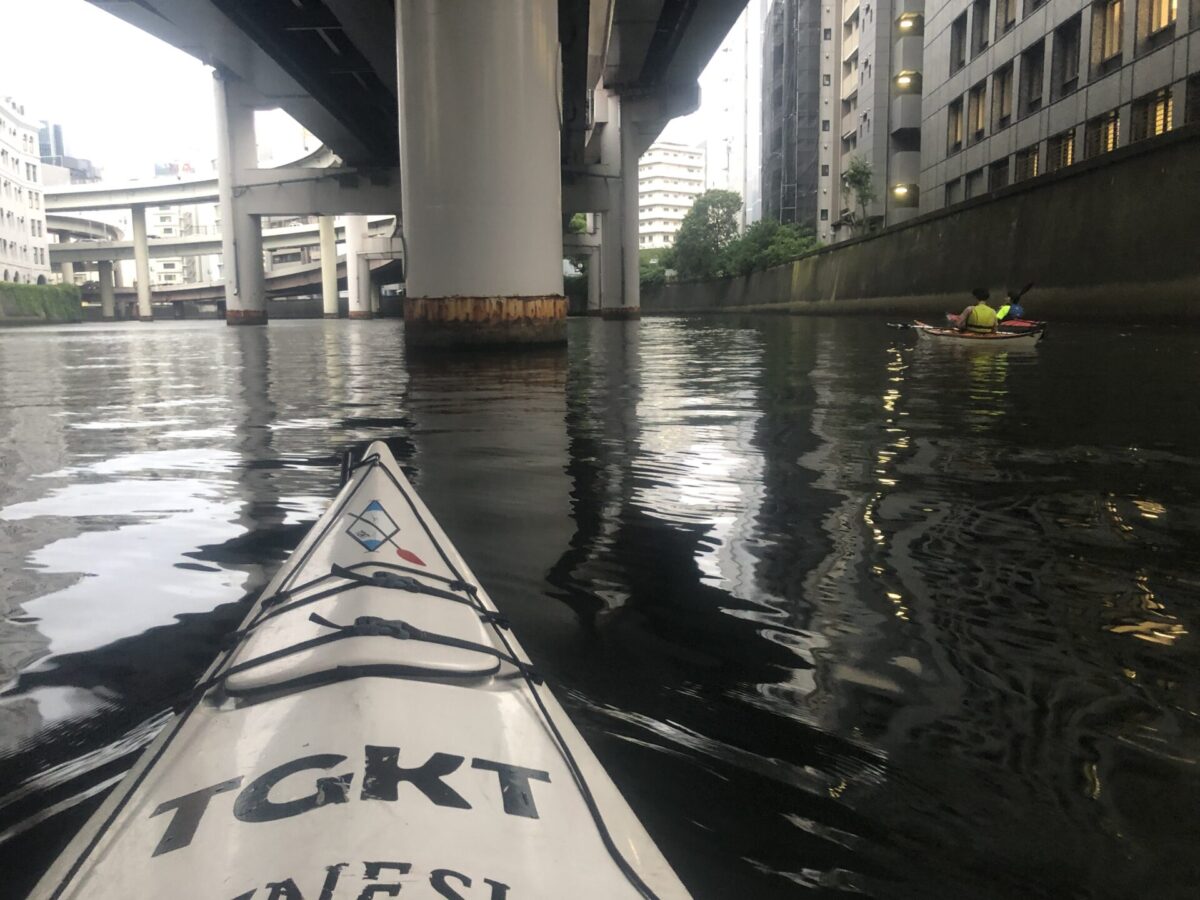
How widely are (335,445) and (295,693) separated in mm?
4953

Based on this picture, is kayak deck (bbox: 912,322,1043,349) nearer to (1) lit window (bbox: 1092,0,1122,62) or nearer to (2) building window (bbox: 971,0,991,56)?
(1) lit window (bbox: 1092,0,1122,62)

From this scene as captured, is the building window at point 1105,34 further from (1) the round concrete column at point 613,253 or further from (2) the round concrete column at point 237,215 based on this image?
(2) the round concrete column at point 237,215

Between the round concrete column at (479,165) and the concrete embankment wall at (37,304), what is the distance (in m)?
56.1

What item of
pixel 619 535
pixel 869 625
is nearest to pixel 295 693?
pixel 869 625

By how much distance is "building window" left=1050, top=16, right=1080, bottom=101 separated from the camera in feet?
97.4

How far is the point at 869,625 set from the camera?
278 cm

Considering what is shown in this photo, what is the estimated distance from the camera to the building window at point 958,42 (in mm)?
39047

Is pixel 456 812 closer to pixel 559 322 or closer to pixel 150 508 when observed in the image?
pixel 150 508

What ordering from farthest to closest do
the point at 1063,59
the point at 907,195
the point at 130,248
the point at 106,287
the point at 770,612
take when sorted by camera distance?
the point at 106,287 < the point at 130,248 < the point at 907,195 < the point at 1063,59 < the point at 770,612

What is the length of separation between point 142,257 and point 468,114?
244ft

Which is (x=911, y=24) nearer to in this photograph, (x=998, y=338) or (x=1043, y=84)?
(x=1043, y=84)

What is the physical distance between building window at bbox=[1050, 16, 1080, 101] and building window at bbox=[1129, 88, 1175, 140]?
466 centimetres

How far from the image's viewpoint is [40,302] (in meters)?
67.2

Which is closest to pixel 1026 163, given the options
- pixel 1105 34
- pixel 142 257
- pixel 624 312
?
pixel 1105 34
